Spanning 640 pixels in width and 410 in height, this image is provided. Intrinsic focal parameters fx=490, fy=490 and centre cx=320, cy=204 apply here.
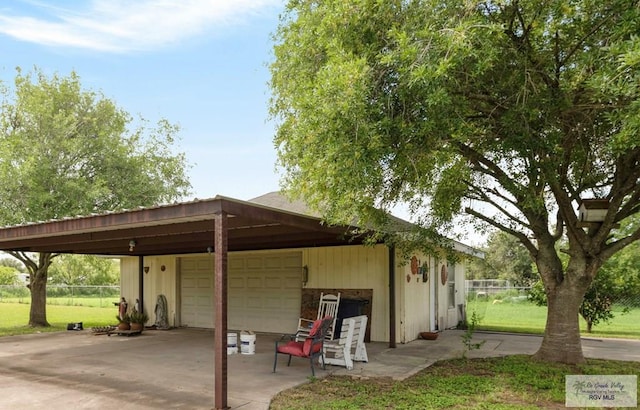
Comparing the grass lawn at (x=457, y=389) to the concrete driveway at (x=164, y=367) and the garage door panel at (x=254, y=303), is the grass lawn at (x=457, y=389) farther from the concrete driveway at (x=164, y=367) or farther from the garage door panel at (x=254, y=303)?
the garage door panel at (x=254, y=303)

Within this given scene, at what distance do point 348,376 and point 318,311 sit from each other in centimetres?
376

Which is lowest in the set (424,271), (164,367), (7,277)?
(7,277)

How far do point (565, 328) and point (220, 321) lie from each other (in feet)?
17.0

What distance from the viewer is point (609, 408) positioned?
5.29 meters

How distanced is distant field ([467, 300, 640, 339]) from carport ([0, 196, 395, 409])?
172 inches

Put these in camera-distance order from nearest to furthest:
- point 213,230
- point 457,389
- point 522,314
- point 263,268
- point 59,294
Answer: point 457,389, point 213,230, point 263,268, point 522,314, point 59,294

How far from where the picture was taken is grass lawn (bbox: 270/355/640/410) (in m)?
5.41

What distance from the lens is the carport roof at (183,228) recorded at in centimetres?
580

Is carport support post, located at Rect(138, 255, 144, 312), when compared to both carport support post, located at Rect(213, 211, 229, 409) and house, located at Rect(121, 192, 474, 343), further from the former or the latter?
carport support post, located at Rect(213, 211, 229, 409)

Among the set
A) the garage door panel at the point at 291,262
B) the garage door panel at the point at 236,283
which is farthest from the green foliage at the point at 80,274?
the garage door panel at the point at 291,262

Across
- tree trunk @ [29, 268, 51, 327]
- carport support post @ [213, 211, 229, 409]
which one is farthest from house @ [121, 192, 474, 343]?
carport support post @ [213, 211, 229, 409]

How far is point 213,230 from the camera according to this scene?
7.81m

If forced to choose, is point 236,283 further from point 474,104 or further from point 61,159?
point 474,104

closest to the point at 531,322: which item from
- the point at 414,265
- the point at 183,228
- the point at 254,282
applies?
the point at 414,265
